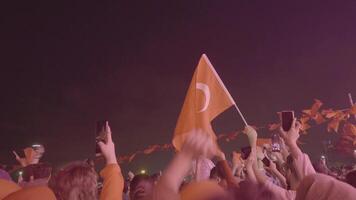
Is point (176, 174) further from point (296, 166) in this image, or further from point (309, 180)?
point (296, 166)

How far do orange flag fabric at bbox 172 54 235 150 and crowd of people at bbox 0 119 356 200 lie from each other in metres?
0.60

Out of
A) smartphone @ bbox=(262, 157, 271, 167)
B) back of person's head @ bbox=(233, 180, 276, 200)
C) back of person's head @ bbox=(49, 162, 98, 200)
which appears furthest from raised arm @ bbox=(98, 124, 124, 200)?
smartphone @ bbox=(262, 157, 271, 167)

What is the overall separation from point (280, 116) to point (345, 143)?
16.0 m

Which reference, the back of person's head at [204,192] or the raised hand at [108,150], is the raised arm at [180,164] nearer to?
the back of person's head at [204,192]

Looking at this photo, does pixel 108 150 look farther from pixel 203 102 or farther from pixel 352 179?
pixel 352 179

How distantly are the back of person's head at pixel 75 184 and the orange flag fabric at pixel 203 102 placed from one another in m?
1.53

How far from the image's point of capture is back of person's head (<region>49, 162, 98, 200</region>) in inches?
152

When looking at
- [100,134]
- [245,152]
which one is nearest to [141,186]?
[100,134]

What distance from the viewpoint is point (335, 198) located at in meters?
2.12

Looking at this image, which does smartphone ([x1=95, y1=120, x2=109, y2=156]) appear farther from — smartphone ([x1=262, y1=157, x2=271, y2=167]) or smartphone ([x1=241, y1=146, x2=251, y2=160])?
smartphone ([x1=262, y1=157, x2=271, y2=167])

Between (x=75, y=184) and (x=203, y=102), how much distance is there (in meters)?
2.41

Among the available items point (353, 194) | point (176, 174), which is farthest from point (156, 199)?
point (353, 194)

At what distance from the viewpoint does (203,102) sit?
19.0ft

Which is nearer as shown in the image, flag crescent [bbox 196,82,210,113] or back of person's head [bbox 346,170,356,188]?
back of person's head [bbox 346,170,356,188]
